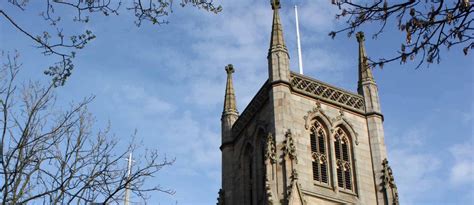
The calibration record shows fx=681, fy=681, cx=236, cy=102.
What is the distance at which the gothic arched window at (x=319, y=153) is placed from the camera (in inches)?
1030

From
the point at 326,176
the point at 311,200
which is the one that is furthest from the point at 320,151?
the point at 311,200

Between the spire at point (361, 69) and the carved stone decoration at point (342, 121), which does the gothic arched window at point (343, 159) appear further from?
the spire at point (361, 69)

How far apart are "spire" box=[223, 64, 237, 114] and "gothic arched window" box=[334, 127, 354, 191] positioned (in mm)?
6097

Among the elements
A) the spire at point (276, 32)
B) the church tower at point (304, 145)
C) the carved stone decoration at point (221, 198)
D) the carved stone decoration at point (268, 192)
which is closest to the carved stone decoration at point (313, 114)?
the church tower at point (304, 145)

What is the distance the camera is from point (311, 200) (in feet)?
80.6

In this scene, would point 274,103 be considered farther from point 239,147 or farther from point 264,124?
point 239,147

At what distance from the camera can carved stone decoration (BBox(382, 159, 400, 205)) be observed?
25.6 metres

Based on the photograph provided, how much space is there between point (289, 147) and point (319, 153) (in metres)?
2.42

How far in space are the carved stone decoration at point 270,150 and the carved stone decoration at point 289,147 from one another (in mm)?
411

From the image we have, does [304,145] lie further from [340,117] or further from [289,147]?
[340,117]

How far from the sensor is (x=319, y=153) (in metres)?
26.9

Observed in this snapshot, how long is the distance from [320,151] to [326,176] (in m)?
1.17

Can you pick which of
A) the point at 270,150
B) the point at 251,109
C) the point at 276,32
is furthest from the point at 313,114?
the point at 276,32

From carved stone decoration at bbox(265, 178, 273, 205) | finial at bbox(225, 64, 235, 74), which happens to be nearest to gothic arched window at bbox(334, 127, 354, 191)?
carved stone decoration at bbox(265, 178, 273, 205)
